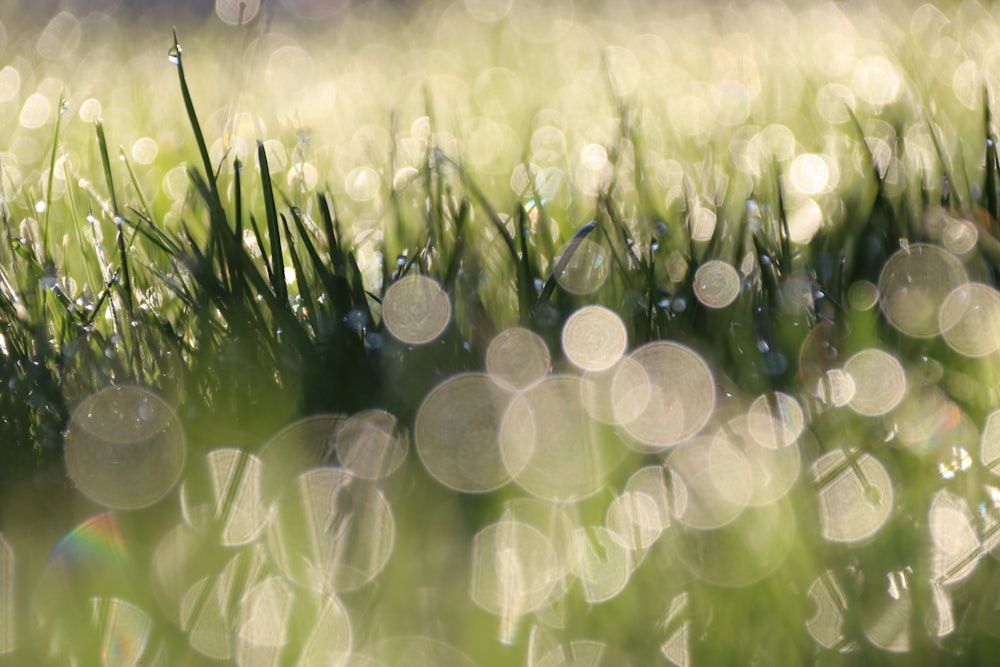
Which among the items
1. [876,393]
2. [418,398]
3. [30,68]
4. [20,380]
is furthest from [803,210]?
[30,68]

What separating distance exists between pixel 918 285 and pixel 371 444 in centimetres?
69

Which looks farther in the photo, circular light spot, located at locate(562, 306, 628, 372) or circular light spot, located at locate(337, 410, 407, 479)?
circular light spot, located at locate(562, 306, 628, 372)

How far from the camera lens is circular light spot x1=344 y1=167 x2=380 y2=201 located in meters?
2.22

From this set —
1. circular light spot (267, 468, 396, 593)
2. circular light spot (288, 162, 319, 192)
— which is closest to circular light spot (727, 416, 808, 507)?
circular light spot (267, 468, 396, 593)

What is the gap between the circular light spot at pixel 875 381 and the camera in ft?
3.40

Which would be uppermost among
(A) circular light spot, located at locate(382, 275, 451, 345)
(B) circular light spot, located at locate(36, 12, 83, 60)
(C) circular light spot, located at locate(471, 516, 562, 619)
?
(B) circular light spot, located at locate(36, 12, 83, 60)

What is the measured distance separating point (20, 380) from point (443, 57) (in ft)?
13.1

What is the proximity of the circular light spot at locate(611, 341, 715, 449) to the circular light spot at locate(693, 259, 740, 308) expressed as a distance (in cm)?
11

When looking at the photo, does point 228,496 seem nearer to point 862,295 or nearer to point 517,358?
point 517,358

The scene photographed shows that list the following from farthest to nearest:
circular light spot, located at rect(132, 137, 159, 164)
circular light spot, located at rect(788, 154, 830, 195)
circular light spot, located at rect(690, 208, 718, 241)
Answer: circular light spot, located at rect(132, 137, 159, 164), circular light spot, located at rect(788, 154, 830, 195), circular light spot, located at rect(690, 208, 718, 241)

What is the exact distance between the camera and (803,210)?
1.82m

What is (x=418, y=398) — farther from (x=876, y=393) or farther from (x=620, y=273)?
(x=876, y=393)

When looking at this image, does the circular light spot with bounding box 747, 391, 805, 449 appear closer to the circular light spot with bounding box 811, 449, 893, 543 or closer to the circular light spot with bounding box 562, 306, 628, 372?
the circular light spot with bounding box 811, 449, 893, 543

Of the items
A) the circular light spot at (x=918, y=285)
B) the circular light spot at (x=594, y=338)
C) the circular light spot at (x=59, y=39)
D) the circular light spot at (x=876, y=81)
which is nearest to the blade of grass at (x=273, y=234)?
the circular light spot at (x=594, y=338)
